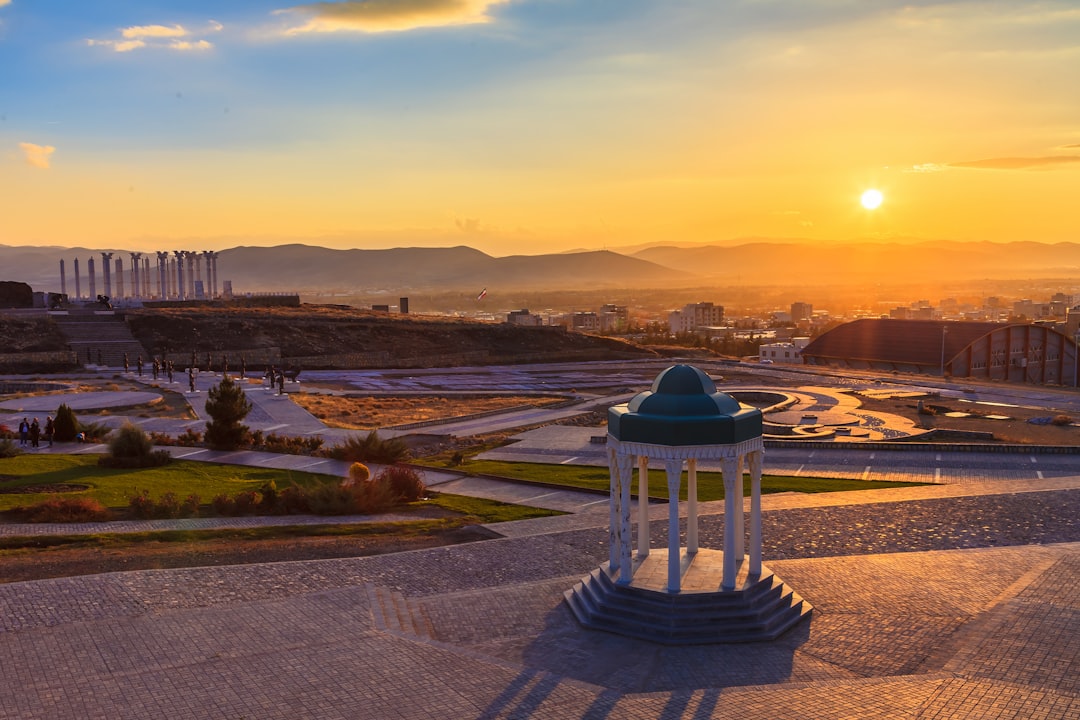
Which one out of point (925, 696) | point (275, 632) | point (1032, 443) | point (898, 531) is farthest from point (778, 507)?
point (1032, 443)

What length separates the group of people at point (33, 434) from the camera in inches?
1009

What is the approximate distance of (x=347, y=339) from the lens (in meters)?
64.9

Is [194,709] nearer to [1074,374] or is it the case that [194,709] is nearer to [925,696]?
[925,696]

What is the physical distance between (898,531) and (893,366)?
47.8 meters

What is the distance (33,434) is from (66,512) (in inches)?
355

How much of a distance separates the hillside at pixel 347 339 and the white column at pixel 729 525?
45.9 metres

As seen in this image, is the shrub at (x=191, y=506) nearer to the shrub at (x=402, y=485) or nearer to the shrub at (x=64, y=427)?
the shrub at (x=402, y=485)

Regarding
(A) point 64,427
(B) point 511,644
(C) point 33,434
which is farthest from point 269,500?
(A) point 64,427

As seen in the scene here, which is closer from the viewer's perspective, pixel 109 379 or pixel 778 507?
pixel 778 507

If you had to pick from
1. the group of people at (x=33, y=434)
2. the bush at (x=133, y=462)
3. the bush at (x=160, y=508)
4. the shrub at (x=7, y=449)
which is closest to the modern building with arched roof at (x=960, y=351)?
the bush at (x=133, y=462)

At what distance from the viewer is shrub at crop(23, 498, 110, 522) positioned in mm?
17766

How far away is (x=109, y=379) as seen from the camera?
4416cm

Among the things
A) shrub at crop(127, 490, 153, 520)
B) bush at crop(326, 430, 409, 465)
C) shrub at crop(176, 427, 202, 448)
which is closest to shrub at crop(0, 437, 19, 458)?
shrub at crop(176, 427, 202, 448)

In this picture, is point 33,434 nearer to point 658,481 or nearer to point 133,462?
point 133,462
